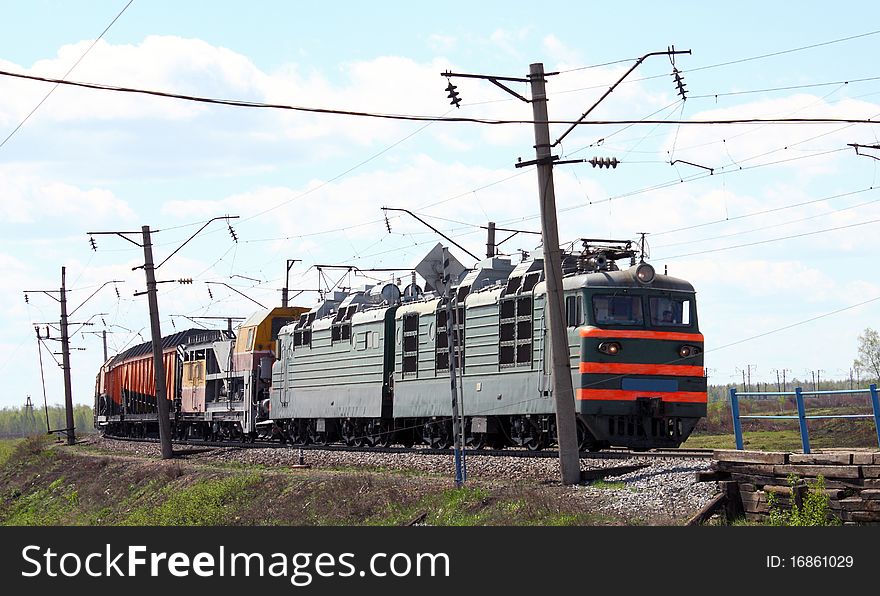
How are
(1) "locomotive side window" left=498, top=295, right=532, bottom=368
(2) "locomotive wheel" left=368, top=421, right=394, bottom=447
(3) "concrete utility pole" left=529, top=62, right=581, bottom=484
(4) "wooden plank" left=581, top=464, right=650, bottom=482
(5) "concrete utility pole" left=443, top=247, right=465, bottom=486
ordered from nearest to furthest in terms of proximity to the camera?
(5) "concrete utility pole" left=443, top=247, right=465, bottom=486, (3) "concrete utility pole" left=529, top=62, right=581, bottom=484, (4) "wooden plank" left=581, top=464, right=650, bottom=482, (1) "locomotive side window" left=498, top=295, right=532, bottom=368, (2) "locomotive wheel" left=368, top=421, right=394, bottom=447

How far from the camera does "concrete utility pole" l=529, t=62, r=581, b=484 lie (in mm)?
20922

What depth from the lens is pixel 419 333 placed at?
31656 mm

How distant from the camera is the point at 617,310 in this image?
24.9 m

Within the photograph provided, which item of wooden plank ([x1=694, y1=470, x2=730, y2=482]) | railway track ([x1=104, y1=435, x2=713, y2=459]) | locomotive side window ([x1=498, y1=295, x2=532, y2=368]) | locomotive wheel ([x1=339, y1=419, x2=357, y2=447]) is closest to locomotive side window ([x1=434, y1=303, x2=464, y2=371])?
railway track ([x1=104, y1=435, x2=713, y2=459])

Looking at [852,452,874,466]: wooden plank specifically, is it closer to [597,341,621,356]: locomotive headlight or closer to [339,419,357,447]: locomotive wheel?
[597,341,621,356]: locomotive headlight

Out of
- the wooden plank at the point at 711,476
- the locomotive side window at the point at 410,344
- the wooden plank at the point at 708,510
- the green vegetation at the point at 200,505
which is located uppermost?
the locomotive side window at the point at 410,344

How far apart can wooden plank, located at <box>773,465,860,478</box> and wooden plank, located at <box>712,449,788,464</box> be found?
0.58 feet

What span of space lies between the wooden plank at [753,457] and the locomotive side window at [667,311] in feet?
23.9

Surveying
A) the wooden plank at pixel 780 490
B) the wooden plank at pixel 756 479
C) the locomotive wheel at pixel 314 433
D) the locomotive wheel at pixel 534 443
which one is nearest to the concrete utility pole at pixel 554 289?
the wooden plank at pixel 756 479

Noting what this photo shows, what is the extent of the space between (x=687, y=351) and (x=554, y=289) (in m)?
5.56

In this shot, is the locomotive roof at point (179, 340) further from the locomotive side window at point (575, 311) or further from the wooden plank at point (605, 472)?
the wooden plank at point (605, 472)

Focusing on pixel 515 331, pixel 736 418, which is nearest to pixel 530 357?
pixel 515 331

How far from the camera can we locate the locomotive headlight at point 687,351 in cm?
A: 2533
